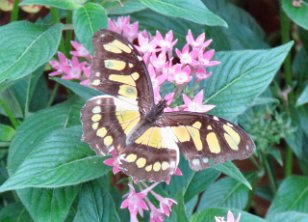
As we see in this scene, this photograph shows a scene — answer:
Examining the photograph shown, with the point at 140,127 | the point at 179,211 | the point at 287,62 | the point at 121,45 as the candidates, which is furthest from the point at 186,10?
the point at 287,62

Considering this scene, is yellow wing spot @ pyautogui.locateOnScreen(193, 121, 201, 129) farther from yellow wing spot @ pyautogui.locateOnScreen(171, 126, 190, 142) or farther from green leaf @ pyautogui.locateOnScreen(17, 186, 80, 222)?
green leaf @ pyautogui.locateOnScreen(17, 186, 80, 222)

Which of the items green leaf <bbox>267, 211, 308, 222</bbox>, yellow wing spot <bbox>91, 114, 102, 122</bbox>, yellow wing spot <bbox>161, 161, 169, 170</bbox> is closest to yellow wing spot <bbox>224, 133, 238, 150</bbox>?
yellow wing spot <bbox>161, 161, 169, 170</bbox>

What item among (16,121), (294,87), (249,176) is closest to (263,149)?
(249,176)

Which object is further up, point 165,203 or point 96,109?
point 96,109

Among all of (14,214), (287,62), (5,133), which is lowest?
(14,214)

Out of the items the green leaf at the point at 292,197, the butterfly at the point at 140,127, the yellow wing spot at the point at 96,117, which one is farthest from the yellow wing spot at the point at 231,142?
the green leaf at the point at 292,197

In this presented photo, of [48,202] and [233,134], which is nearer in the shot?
[233,134]

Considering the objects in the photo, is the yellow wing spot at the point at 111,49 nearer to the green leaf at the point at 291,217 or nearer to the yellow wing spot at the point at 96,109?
the yellow wing spot at the point at 96,109

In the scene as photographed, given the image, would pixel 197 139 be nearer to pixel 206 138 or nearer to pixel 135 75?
pixel 206 138
